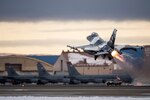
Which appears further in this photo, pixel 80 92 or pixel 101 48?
pixel 101 48

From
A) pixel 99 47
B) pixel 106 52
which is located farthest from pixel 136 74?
pixel 99 47

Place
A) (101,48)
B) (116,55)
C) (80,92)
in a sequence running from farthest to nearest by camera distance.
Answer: (101,48), (116,55), (80,92)

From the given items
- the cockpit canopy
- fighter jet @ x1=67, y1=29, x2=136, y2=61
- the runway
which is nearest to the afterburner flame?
fighter jet @ x1=67, y1=29, x2=136, y2=61

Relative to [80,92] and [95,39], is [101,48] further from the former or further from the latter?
[80,92]

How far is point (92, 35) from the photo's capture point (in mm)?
180250

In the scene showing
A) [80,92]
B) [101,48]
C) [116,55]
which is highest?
[101,48]

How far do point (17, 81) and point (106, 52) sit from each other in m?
31.4

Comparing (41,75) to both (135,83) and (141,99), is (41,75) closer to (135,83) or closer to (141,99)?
(135,83)

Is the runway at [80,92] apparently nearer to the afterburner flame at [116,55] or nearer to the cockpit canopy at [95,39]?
the afterburner flame at [116,55]

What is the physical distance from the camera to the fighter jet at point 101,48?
14338 centimetres

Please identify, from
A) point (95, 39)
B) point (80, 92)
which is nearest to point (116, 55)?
point (95, 39)

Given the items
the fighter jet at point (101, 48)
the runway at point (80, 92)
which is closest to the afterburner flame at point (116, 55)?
the fighter jet at point (101, 48)

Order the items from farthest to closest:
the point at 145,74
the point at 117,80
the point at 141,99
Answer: the point at 117,80 → the point at 145,74 → the point at 141,99

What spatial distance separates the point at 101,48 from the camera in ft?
509
